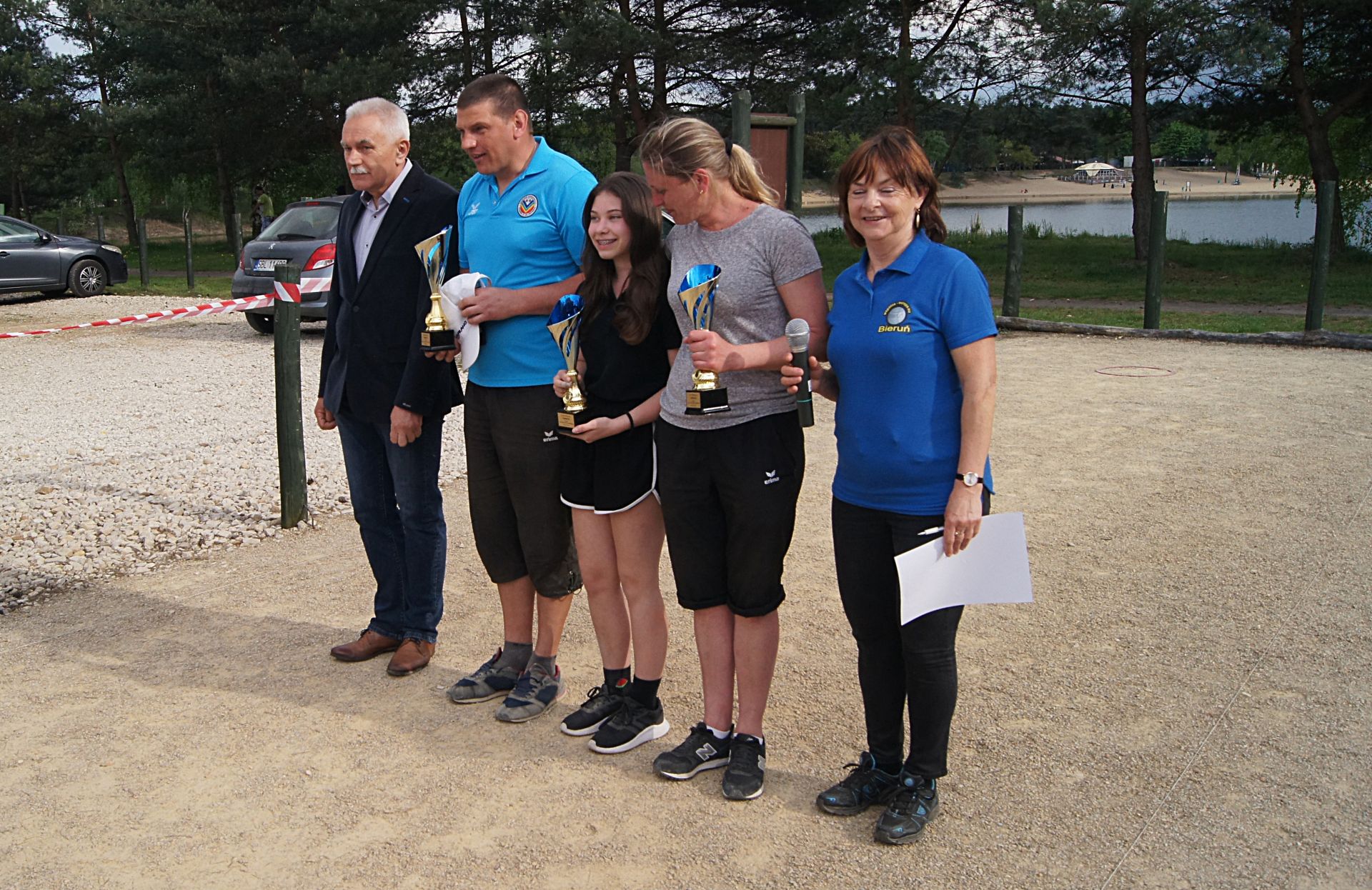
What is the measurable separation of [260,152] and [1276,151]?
27.3m

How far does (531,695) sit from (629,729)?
0.45 metres

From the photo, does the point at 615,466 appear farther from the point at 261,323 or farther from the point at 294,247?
the point at 261,323

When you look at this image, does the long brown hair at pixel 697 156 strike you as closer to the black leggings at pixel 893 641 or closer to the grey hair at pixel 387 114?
the black leggings at pixel 893 641

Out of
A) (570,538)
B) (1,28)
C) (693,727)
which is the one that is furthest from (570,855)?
(1,28)

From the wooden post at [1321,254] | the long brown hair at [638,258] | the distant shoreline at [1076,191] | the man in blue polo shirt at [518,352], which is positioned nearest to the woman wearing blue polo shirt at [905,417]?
the long brown hair at [638,258]

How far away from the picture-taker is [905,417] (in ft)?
9.89

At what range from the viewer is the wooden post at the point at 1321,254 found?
39.6ft

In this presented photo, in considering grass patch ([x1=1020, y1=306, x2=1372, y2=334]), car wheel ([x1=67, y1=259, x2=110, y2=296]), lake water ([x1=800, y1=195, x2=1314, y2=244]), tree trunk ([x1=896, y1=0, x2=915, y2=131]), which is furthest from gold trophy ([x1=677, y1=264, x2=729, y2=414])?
lake water ([x1=800, y1=195, x2=1314, y2=244])

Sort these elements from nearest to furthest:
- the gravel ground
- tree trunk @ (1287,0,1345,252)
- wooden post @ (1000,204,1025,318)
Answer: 1. the gravel ground
2. wooden post @ (1000,204,1025,318)
3. tree trunk @ (1287,0,1345,252)

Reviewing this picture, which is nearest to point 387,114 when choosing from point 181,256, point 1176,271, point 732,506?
point 732,506

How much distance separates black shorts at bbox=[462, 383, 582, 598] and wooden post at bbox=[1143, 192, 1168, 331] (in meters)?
10.4

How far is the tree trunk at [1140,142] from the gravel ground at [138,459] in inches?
648

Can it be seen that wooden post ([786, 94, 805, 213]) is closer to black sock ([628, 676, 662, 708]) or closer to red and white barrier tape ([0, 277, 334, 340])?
red and white barrier tape ([0, 277, 334, 340])

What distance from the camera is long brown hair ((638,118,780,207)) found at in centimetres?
321
